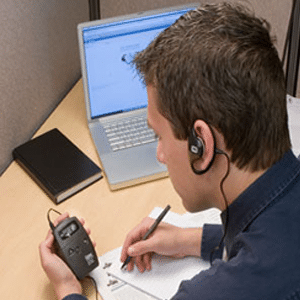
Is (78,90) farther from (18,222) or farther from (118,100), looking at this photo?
(18,222)

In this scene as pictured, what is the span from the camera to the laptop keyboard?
118cm

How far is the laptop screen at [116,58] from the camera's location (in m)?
1.15

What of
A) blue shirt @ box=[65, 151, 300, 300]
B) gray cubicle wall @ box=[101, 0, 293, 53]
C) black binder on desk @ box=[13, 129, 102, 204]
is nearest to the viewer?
blue shirt @ box=[65, 151, 300, 300]

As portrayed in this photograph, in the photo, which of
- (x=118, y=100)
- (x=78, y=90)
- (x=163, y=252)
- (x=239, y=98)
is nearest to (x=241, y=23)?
(x=239, y=98)

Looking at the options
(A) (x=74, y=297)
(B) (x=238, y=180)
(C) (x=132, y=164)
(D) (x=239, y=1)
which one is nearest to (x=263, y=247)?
(B) (x=238, y=180)

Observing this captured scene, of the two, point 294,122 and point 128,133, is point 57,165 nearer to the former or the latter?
point 128,133

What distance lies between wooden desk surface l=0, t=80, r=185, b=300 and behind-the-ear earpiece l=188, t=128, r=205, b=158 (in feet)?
1.16

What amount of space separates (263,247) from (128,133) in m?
0.61

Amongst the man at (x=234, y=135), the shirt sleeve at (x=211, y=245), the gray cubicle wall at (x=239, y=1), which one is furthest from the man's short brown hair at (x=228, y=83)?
the gray cubicle wall at (x=239, y=1)

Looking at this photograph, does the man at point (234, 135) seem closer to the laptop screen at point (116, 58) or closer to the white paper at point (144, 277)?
the white paper at point (144, 277)

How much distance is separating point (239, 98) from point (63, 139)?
2.05 feet

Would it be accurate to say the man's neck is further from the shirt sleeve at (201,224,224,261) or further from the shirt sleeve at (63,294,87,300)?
the shirt sleeve at (63,294,87,300)

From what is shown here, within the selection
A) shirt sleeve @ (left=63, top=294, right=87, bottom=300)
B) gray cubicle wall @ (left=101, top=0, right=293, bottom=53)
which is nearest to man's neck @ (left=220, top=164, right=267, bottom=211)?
shirt sleeve @ (left=63, top=294, right=87, bottom=300)

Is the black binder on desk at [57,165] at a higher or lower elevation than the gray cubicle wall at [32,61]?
lower
